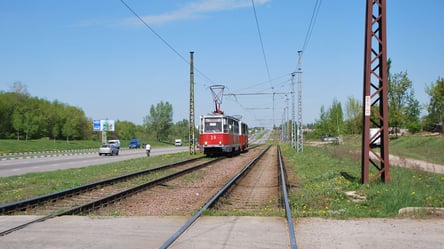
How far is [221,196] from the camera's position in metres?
12.4

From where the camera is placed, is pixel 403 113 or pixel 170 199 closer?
pixel 170 199

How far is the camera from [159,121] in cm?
14188

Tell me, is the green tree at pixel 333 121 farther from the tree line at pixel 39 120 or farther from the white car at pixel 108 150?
the tree line at pixel 39 120

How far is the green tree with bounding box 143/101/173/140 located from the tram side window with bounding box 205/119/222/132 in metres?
107

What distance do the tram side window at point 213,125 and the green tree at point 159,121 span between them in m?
107

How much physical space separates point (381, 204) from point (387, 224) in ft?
5.83

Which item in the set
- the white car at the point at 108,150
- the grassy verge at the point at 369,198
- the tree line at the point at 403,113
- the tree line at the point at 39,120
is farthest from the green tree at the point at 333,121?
the grassy verge at the point at 369,198

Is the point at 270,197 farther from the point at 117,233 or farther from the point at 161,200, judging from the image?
the point at 117,233

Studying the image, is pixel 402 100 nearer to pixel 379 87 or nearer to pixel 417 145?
pixel 417 145

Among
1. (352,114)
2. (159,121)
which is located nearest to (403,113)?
(352,114)

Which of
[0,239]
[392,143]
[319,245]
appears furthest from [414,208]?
[392,143]

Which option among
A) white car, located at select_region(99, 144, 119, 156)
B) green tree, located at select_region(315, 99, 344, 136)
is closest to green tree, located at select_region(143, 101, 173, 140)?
green tree, located at select_region(315, 99, 344, 136)

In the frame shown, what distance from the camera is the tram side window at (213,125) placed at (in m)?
34.8

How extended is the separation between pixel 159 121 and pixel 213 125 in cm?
10845
